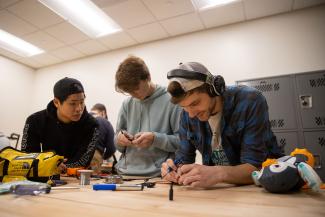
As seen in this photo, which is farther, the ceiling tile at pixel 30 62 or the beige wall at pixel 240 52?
the ceiling tile at pixel 30 62

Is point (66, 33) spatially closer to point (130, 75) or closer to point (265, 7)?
point (130, 75)

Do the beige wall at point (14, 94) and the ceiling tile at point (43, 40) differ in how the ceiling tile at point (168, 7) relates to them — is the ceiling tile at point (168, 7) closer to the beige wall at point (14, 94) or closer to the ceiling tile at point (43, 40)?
the ceiling tile at point (43, 40)

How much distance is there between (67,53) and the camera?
4938mm

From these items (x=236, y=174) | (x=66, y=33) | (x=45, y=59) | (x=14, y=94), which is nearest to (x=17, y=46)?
(x=45, y=59)

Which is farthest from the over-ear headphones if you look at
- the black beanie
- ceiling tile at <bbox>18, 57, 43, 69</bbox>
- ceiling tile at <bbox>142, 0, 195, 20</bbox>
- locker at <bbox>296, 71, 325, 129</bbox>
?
ceiling tile at <bbox>18, 57, 43, 69</bbox>

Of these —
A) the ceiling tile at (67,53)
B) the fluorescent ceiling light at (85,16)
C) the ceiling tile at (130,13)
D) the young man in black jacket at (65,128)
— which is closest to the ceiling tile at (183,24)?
the ceiling tile at (130,13)

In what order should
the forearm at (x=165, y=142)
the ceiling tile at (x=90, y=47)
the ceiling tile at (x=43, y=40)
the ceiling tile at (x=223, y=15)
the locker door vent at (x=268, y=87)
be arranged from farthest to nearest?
the ceiling tile at (x=90, y=47)
the ceiling tile at (x=43, y=40)
the ceiling tile at (x=223, y=15)
the locker door vent at (x=268, y=87)
the forearm at (x=165, y=142)

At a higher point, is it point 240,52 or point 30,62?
point 30,62

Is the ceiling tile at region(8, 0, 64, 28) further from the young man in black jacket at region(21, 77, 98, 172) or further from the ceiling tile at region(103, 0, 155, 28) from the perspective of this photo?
the young man in black jacket at region(21, 77, 98, 172)

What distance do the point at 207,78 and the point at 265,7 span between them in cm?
301

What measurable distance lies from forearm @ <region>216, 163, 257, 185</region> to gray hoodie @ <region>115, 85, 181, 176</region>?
576mm

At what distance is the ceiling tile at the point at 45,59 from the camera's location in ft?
16.7

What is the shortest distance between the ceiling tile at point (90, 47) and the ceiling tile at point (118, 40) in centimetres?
15

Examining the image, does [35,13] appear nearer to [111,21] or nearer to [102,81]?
[111,21]
